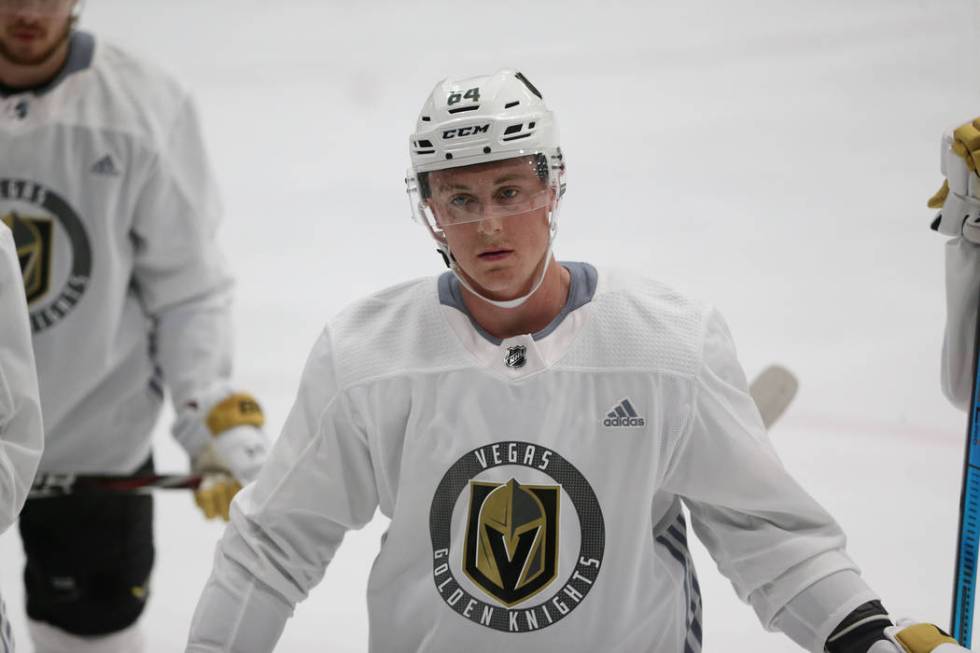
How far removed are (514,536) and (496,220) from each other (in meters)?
0.39

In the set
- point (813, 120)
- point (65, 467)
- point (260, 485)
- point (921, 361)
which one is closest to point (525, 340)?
point (260, 485)

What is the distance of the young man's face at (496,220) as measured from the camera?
5.50ft

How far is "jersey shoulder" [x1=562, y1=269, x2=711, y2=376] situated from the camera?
1.67 metres

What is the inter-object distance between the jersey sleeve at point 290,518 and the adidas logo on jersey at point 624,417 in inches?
12.5

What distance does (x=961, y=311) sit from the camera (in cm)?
181

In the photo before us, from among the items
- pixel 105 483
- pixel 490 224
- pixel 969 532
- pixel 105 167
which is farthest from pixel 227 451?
pixel 969 532

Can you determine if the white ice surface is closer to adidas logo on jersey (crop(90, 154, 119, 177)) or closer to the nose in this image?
adidas logo on jersey (crop(90, 154, 119, 177))

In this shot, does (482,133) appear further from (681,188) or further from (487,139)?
(681,188)

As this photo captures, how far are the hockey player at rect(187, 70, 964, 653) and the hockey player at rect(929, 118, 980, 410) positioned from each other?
345mm

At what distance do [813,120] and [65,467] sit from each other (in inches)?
123

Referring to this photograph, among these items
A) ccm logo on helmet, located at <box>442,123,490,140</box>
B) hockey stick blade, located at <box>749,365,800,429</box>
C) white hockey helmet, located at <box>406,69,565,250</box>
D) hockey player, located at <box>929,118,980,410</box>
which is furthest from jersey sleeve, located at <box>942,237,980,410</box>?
ccm logo on helmet, located at <box>442,123,490,140</box>

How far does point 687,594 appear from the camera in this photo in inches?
68.9

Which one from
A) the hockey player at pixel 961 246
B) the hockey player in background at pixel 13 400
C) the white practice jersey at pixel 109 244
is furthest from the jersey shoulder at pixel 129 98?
the hockey player at pixel 961 246

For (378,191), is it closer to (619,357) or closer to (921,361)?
(921,361)
